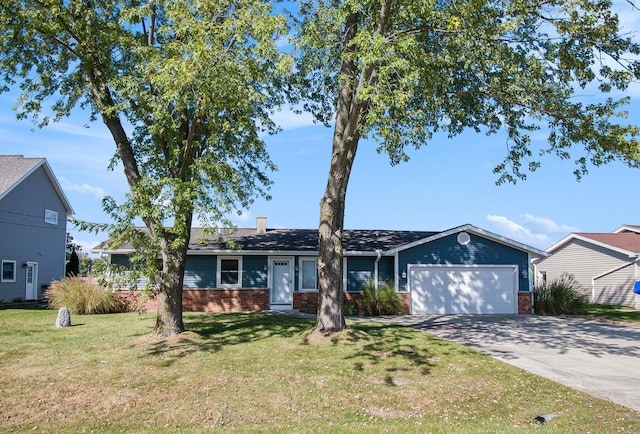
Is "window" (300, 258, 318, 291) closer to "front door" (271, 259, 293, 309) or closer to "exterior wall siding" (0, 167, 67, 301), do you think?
"front door" (271, 259, 293, 309)

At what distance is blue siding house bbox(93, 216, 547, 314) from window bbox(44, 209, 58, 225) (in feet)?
30.8

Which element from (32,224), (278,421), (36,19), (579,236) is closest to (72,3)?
(36,19)

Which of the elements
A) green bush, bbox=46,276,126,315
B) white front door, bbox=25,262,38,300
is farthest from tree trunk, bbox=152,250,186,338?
white front door, bbox=25,262,38,300

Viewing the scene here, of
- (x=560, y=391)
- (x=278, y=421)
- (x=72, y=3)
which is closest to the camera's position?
(x=278, y=421)

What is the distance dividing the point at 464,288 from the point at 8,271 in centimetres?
2114

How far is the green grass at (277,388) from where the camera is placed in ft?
26.4

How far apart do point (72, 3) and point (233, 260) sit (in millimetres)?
11961

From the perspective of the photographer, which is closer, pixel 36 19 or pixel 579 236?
pixel 36 19

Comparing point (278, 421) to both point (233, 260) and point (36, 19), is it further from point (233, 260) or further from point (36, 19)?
A: point (233, 260)

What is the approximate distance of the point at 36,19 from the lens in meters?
12.6

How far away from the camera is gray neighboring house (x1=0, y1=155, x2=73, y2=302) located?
84.4ft

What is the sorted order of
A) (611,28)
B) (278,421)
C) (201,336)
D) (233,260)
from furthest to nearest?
(233,260) < (201,336) < (611,28) < (278,421)

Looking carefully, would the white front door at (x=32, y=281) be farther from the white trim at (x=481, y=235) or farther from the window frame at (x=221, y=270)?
the white trim at (x=481, y=235)

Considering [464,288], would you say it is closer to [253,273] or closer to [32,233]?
[253,273]
